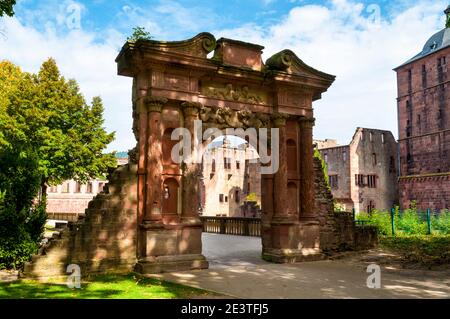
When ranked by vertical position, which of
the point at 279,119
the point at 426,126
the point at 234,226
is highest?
the point at 426,126

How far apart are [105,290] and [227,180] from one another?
45167 millimetres

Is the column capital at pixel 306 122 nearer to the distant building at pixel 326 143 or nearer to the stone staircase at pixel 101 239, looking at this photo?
the stone staircase at pixel 101 239

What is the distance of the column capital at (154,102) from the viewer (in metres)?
10.8

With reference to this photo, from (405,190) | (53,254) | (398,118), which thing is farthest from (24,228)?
(398,118)

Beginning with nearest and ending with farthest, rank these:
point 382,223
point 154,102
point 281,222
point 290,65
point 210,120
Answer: point 154,102
point 210,120
point 281,222
point 290,65
point 382,223

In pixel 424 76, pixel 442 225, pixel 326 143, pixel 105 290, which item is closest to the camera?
pixel 105 290

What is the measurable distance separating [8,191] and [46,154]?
16.2 meters

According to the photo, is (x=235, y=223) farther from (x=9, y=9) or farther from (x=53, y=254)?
(x=9, y=9)

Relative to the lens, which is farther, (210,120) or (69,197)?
(69,197)

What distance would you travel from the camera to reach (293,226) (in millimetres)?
12758

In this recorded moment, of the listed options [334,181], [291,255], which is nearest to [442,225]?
[291,255]

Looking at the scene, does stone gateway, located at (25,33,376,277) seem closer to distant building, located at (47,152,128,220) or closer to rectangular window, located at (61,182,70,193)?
distant building, located at (47,152,128,220)

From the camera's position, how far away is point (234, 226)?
22266 millimetres

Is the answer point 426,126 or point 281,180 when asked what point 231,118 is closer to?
point 281,180
